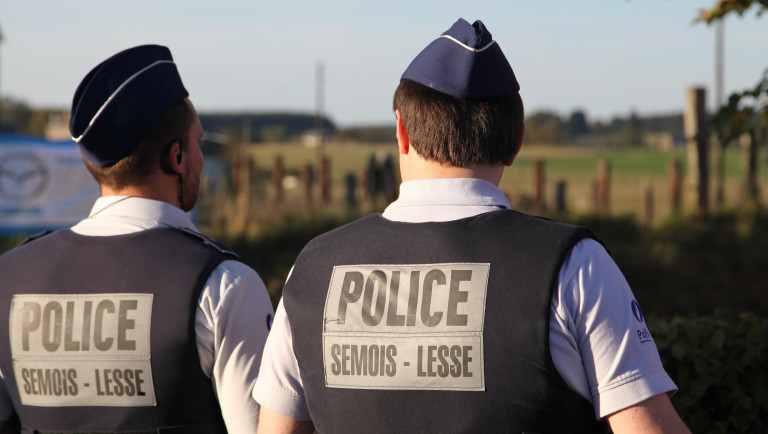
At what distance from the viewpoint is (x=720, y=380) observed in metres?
3.27

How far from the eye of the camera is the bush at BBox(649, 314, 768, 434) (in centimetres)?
323

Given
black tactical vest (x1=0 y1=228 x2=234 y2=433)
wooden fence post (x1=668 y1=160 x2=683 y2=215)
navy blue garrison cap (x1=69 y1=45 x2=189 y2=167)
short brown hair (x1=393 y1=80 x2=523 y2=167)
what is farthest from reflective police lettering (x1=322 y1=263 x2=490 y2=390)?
wooden fence post (x1=668 y1=160 x2=683 y2=215)

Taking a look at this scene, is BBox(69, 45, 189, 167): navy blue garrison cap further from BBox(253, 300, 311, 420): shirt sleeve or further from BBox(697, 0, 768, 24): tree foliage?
BBox(697, 0, 768, 24): tree foliage

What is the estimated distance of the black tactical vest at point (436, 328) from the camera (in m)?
1.71

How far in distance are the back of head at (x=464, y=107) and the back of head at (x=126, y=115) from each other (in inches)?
32.2

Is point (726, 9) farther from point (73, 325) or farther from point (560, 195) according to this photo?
point (560, 195)

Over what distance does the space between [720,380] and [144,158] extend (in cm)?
223

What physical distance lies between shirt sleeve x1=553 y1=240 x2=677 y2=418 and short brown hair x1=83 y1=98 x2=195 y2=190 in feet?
4.14

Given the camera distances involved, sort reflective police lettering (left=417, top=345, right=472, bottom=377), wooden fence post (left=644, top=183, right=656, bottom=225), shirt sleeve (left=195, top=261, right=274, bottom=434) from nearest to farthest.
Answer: reflective police lettering (left=417, top=345, right=472, bottom=377)
shirt sleeve (left=195, top=261, right=274, bottom=434)
wooden fence post (left=644, top=183, right=656, bottom=225)

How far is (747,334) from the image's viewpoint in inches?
135

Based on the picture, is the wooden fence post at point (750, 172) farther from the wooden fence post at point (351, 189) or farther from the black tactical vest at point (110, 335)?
the black tactical vest at point (110, 335)

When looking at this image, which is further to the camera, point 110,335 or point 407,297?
point 110,335

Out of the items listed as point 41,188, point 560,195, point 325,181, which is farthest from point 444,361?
point 325,181

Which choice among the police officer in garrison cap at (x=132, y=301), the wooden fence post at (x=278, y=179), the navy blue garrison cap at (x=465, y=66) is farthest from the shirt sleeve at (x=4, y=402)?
the wooden fence post at (x=278, y=179)
